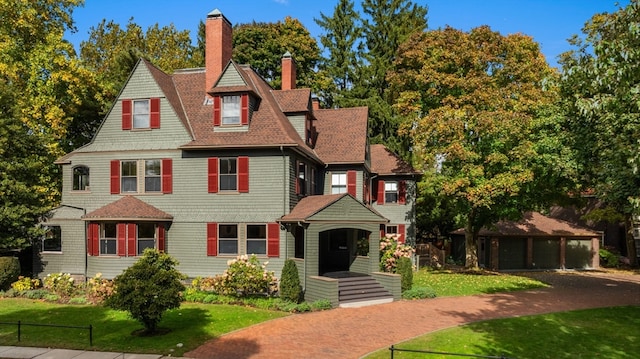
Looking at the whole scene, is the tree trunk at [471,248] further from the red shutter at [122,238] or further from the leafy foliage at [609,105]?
the red shutter at [122,238]

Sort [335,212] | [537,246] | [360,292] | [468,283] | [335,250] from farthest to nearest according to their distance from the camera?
[537,246] < [335,250] < [468,283] < [335,212] < [360,292]

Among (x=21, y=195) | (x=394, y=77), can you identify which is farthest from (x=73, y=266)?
(x=394, y=77)

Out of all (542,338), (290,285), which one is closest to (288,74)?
(290,285)

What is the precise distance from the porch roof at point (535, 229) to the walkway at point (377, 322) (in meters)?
9.36

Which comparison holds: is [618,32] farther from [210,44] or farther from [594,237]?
[594,237]

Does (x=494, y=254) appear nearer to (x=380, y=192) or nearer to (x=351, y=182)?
(x=380, y=192)

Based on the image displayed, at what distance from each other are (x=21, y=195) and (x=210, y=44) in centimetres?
1310

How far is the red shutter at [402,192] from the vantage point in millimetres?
31750

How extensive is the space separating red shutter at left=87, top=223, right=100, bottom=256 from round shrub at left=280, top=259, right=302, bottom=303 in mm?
10245

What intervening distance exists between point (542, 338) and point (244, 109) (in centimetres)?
1641

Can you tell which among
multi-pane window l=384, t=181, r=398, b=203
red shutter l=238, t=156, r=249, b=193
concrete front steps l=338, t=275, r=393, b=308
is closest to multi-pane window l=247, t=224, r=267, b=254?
red shutter l=238, t=156, r=249, b=193

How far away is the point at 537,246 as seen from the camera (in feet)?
113

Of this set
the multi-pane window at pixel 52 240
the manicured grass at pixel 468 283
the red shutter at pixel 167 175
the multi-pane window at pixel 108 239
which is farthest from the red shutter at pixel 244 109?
the manicured grass at pixel 468 283

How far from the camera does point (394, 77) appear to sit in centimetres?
3116
